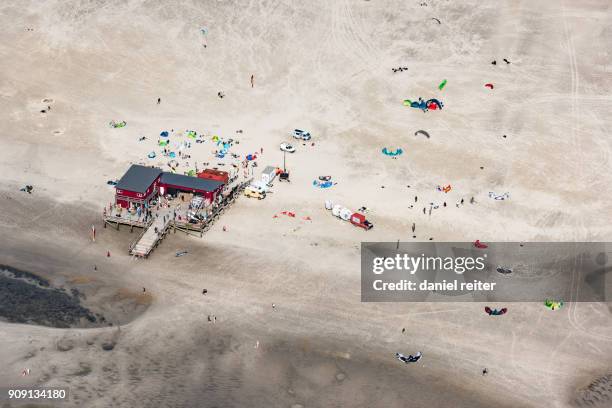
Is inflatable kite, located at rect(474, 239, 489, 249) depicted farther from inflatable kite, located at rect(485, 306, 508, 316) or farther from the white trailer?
the white trailer

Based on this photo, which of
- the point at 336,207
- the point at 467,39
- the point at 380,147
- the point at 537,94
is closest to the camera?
the point at 336,207

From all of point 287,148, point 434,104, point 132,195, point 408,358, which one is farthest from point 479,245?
point 132,195

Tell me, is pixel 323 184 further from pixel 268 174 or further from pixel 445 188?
pixel 445 188

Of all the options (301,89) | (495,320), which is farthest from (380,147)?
(495,320)

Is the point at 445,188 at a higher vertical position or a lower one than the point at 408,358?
higher

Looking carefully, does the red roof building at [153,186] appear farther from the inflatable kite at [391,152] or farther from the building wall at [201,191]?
the inflatable kite at [391,152]

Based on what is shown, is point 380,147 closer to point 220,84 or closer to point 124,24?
point 220,84
